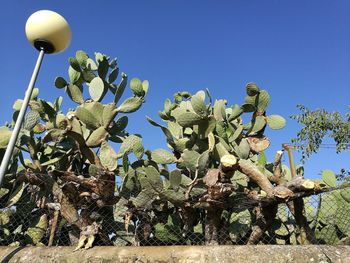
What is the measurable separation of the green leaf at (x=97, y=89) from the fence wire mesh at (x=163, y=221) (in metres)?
1.05

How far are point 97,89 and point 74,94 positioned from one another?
29 centimetres

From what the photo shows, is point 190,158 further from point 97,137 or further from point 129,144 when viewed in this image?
point 97,137

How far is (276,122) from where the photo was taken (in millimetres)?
3785

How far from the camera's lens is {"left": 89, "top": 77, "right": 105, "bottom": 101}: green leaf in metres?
4.05

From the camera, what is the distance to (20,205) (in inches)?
148

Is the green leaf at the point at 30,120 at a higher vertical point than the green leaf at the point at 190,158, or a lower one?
higher

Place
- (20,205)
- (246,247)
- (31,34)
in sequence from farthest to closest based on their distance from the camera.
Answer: (20,205), (31,34), (246,247)

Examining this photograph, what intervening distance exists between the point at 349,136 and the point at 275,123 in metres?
5.60

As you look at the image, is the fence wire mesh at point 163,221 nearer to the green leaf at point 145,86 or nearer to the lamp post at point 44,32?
the lamp post at point 44,32

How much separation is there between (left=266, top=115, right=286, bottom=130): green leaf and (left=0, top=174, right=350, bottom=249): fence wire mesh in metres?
0.78

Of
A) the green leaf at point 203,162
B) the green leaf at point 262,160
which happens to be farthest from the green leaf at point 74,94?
the green leaf at point 262,160

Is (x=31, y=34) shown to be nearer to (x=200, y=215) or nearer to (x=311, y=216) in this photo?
(x=200, y=215)

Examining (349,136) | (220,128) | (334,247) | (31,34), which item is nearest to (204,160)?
(220,128)

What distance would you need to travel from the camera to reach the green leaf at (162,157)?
373 cm
